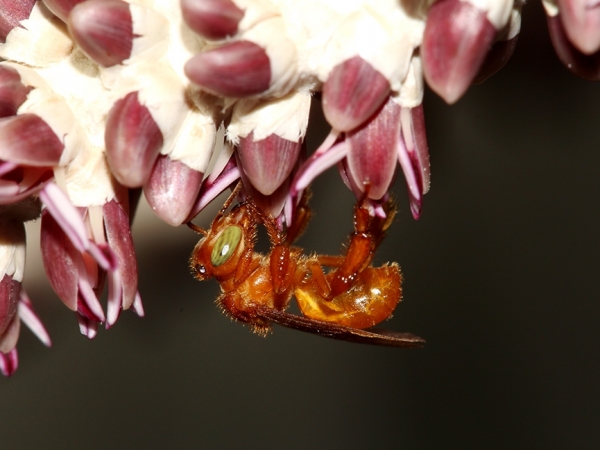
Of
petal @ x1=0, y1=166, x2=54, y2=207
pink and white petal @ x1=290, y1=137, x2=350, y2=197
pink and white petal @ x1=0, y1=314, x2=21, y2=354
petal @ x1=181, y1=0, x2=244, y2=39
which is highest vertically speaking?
petal @ x1=181, y1=0, x2=244, y2=39

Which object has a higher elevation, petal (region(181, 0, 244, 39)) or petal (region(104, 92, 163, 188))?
petal (region(181, 0, 244, 39))

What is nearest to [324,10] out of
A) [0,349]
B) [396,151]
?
[396,151]

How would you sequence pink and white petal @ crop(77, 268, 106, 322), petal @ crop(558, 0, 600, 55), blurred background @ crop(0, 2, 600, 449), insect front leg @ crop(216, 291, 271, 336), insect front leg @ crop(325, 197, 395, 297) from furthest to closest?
blurred background @ crop(0, 2, 600, 449)
insect front leg @ crop(216, 291, 271, 336)
insect front leg @ crop(325, 197, 395, 297)
pink and white petal @ crop(77, 268, 106, 322)
petal @ crop(558, 0, 600, 55)

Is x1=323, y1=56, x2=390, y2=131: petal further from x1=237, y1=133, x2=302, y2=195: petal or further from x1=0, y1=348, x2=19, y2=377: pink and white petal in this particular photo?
x1=0, y1=348, x2=19, y2=377: pink and white petal

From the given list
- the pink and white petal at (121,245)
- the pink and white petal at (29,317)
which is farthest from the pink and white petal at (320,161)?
the pink and white petal at (29,317)

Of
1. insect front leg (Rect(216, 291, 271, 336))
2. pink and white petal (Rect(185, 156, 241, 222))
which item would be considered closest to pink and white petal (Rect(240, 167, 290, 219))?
pink and white petal (Rect(185, 156, 241, 222))

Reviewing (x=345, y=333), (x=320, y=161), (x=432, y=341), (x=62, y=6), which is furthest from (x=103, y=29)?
(x=432, y=341)

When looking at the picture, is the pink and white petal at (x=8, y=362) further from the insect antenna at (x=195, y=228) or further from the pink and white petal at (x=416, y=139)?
the pink and white petal at (x=416, y=139)

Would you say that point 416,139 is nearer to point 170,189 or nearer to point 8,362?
point 170,189
